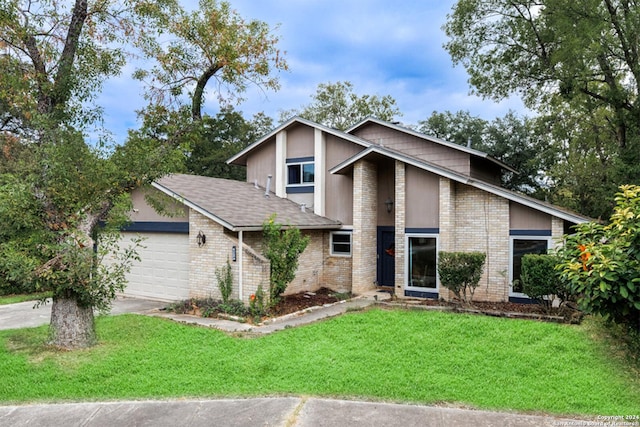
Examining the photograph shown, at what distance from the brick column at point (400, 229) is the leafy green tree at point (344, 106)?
2043 cm

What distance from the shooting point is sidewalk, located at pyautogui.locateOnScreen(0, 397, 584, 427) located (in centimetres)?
466

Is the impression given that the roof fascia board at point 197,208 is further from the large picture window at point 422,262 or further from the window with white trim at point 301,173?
the large picture window at point 422,262

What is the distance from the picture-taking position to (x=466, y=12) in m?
19.4

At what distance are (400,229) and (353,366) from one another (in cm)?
736

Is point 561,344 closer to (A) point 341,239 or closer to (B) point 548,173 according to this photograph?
(A) point 341,239

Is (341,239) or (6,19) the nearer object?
(6,19)

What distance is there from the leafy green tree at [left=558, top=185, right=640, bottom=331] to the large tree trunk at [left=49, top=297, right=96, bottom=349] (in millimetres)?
8865

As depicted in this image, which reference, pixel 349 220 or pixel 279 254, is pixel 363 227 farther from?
pixel 279 254

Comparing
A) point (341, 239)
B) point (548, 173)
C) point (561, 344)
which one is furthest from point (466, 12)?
point (561, 344)

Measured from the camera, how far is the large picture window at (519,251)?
11578mm

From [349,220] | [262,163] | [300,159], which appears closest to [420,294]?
[349,220]

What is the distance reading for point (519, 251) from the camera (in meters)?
11.9

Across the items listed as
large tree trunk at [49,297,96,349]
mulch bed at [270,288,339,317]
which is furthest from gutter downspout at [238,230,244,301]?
large tree trunk at [49,297,96,349]

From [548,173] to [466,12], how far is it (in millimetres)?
10980
